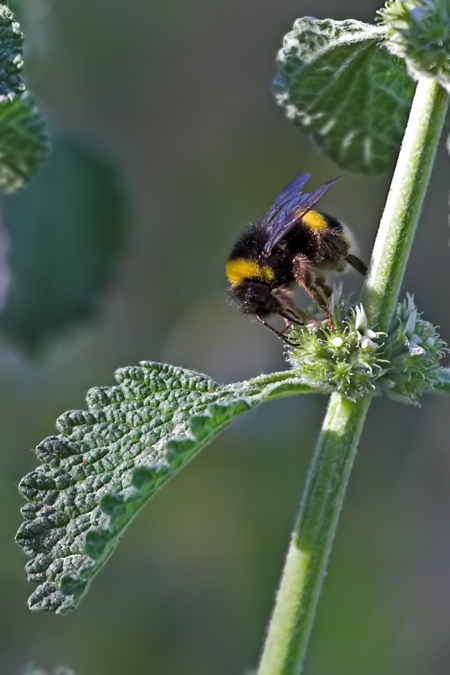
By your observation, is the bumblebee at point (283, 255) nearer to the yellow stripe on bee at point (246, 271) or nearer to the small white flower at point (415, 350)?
the yellow stripe on bee at point (246, 271)

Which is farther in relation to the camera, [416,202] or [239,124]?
[239,124]

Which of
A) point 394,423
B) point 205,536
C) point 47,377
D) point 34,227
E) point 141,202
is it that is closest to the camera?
point 34,227

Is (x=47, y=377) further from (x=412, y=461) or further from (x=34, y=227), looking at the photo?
(x=412, y=461)

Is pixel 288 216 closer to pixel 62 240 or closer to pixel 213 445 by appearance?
pixel 62 240

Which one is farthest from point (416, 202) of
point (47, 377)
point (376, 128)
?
point (47, 377)

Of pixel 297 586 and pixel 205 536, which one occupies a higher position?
pixel 205 536

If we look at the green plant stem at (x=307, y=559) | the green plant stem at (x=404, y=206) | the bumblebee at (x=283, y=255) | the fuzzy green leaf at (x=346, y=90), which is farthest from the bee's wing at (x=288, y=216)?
the green plant stem at (x=307, y=559)

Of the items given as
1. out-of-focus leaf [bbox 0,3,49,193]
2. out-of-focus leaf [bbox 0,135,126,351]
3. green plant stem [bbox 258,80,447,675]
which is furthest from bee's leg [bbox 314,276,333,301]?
out-of-focus leaf [bbox 0,135,126,351]

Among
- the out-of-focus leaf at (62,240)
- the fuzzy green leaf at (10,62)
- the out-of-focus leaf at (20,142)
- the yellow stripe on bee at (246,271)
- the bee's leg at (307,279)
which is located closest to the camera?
the fuzzy green leaf at (10,62)

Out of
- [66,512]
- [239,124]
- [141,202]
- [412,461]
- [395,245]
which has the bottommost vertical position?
[66,512]
